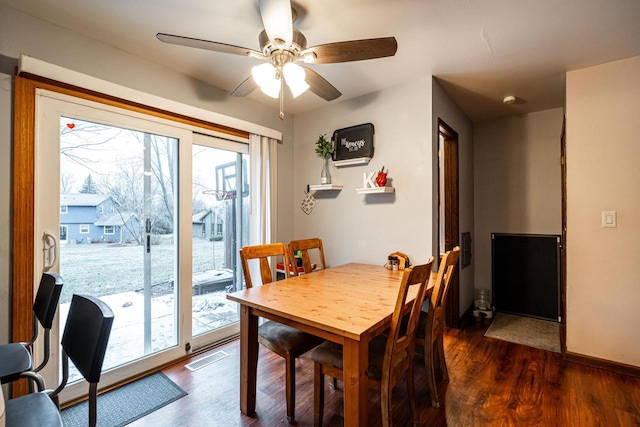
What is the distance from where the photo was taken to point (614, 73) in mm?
2312

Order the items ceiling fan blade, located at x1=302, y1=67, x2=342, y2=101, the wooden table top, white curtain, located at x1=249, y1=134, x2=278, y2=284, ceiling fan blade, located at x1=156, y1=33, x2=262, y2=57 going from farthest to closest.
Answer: white curtain, located at x1=249, y1=134, x2=278, y2=284 → ceiling fan blade, located at x1=302, y1=67, x2=342, y2=101 → ceiling fan blade, located at x1=156, y1=33, x2=262, y2=57 → the wooden table top

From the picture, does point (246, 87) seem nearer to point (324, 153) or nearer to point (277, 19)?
point (277, 19)

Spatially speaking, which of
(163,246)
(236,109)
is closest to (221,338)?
(163,246)

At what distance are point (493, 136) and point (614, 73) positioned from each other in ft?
4.64

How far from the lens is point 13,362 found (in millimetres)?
1285

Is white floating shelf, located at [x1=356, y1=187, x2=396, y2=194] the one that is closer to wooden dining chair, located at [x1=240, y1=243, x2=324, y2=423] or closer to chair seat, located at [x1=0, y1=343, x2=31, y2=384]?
wooden dining chair, located at [x1=240, y1=243, x2=324, y2=423]

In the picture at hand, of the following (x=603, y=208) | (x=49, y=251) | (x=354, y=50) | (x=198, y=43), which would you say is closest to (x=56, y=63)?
(x=198, y=43)

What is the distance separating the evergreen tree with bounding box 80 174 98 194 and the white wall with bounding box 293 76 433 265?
1.97 m

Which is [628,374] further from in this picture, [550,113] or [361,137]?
[361,137]

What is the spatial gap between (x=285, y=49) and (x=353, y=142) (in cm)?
146

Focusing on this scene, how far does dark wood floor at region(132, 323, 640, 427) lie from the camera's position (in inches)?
69.0

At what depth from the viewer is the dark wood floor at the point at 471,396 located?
1.75 m

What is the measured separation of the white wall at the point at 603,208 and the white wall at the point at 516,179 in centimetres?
104

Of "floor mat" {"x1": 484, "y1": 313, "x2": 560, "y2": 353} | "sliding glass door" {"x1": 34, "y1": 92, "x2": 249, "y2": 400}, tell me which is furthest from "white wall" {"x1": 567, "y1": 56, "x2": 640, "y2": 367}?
"sliding glass door" {"x1": 34, "y1": 92, "x2": 249, "y2": 400}
